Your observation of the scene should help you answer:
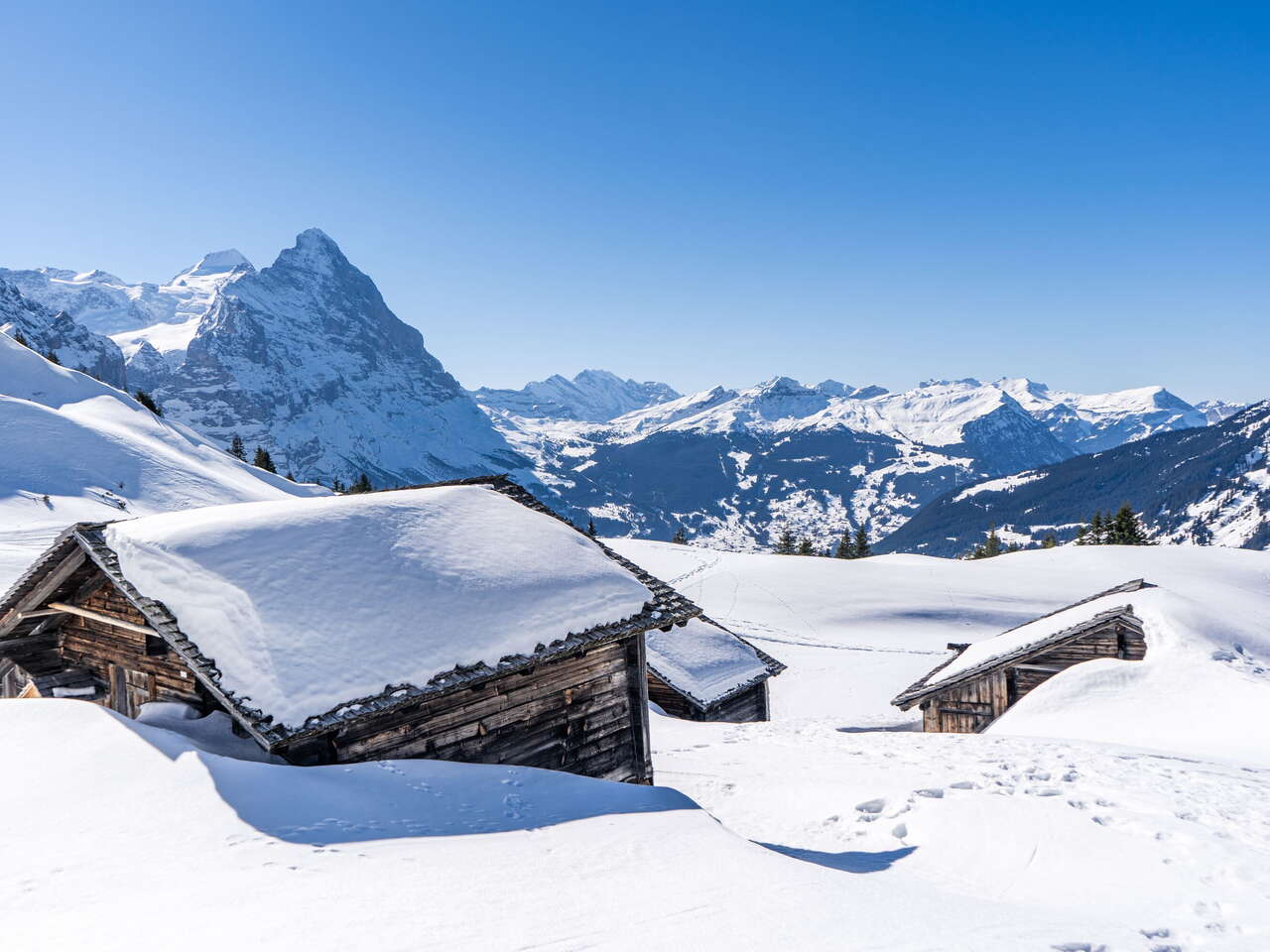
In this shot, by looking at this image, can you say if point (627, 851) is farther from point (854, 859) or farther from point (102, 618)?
point (102, 618)

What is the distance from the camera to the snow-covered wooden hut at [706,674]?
24375 millimetres

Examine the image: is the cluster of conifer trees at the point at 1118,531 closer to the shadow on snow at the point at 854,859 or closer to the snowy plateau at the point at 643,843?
the snowy plateau at the point at 643,843

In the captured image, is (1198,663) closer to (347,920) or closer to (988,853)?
(988,853)

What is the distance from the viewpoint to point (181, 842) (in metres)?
6.30

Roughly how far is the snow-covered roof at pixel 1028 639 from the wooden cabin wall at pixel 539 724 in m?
15.7

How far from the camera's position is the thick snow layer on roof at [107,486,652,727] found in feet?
28.2

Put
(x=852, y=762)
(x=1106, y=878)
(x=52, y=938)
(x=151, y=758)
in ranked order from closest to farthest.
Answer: (x=52, y=938) < (x=1106, y=878) < (x=151, y=758) < (x=852, y=762)

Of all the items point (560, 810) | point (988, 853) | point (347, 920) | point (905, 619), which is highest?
point (347, 920)

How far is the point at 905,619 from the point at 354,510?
5071 centimetres

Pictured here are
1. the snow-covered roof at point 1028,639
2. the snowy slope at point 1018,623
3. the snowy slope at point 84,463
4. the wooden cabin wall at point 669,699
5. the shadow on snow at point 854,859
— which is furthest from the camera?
the snowy slope at point 84,463

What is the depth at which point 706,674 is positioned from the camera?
2559cm

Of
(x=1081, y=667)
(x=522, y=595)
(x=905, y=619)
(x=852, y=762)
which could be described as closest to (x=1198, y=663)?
(x=1081, y=667)

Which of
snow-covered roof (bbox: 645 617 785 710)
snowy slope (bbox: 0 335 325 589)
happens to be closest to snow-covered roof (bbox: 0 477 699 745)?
snow-covered roof (bbox: 645 617 785 710)

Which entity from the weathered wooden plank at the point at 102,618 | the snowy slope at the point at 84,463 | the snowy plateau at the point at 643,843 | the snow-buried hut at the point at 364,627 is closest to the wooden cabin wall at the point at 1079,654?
→ the snowy plateau at the point at 643,843
